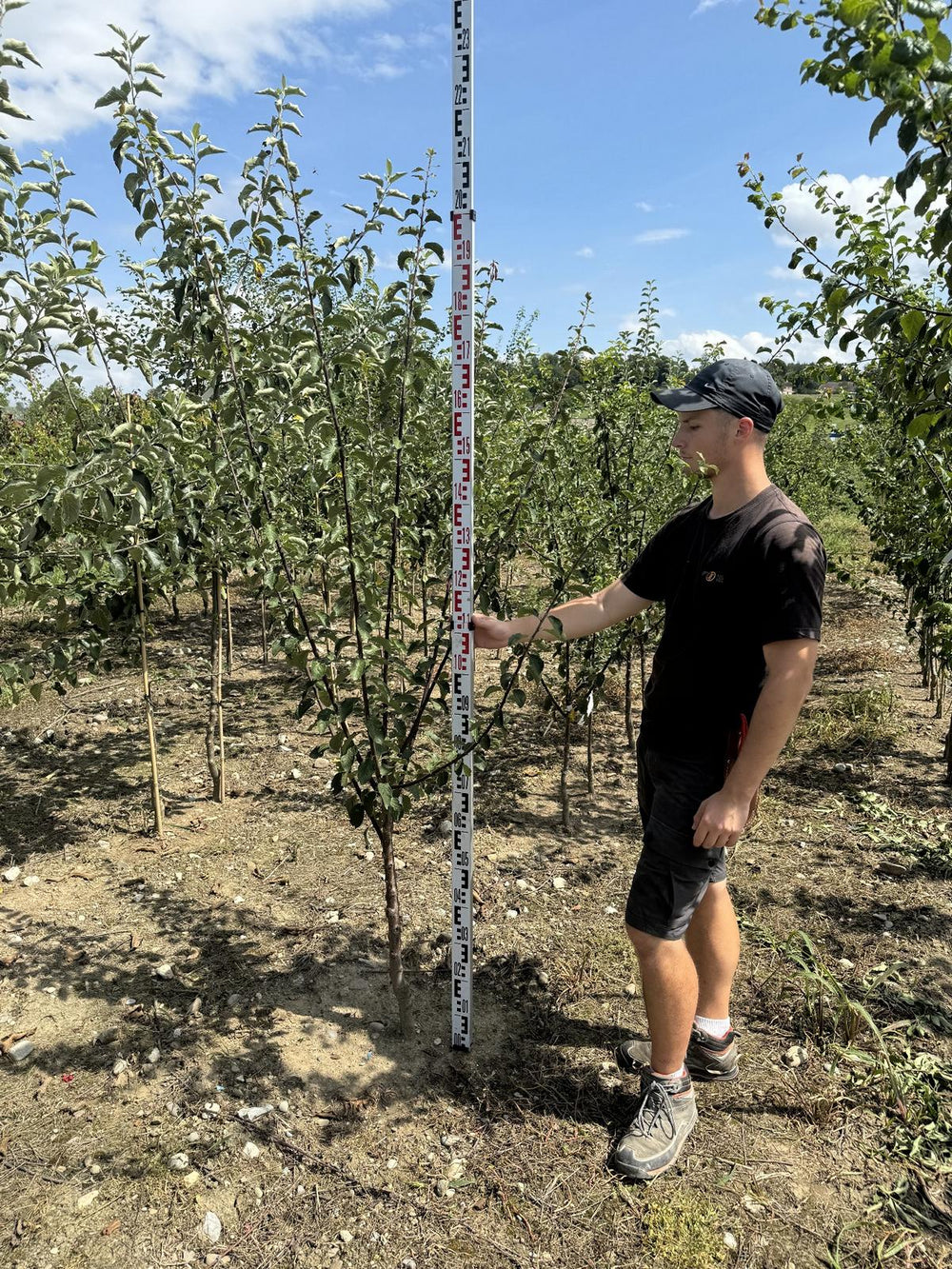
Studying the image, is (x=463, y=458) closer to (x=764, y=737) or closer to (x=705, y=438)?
(x=705, y=438)

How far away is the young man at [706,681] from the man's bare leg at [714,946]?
1cm

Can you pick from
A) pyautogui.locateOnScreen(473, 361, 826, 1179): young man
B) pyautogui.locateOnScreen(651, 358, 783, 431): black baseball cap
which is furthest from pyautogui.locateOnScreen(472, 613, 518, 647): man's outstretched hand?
pyautogui.locateOnScreen(651, 358, 783, 431): black baseball cap

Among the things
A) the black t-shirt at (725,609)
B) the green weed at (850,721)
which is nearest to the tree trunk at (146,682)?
the black t-shirt at (725,609)

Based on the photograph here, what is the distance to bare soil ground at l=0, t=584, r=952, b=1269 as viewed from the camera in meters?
2.48

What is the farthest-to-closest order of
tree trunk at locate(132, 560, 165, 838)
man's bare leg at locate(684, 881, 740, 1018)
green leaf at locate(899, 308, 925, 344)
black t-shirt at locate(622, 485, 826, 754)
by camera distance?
tree trunk at locate(132, 560, 165, 838), man's bare leg at locate(684, 881, 740, 1018), black t-shirt at locate(622, 485, 826, 754), green leaf at locate(899, 308, 925, 344)

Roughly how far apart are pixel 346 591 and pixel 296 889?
7.47ft

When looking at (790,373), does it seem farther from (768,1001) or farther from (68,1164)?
(68,1164)

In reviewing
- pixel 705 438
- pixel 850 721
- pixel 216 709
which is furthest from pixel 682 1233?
pixel 850 721

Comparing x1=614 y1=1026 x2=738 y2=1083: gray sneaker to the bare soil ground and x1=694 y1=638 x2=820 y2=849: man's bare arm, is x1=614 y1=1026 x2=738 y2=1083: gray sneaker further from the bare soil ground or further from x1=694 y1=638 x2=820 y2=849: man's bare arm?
x1=694 y1=638 x2=820 y2=849: man's bare arm

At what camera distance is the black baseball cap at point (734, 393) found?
8.14ft

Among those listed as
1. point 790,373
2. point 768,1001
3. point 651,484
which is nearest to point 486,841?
point 768,1001

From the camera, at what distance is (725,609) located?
2.50m

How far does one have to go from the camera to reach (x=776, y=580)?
2.33m

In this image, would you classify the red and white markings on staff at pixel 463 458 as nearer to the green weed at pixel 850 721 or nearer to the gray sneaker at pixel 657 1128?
the gray sneaker at pixel 657 1128
